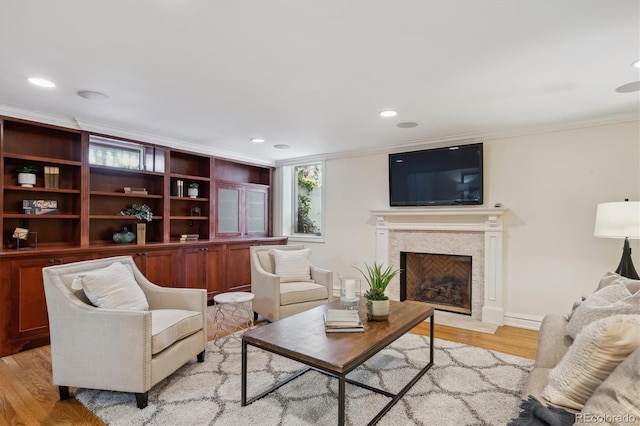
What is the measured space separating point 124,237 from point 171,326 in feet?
7.11

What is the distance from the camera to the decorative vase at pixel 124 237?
4062mm

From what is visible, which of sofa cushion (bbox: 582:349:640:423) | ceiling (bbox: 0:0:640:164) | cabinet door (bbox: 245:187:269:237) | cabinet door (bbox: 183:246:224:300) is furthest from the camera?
cabinet door (bbox: 245:187:269:237)

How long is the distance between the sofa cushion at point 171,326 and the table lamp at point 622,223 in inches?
133

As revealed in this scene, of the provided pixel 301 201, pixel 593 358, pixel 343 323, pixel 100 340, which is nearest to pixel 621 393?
pixel 593 358

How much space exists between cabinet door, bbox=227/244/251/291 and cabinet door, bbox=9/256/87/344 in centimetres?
208

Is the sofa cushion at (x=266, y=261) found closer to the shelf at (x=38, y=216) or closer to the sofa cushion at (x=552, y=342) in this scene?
the shelf at (x=38, y=216)

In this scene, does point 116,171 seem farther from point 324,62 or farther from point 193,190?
point 324,62

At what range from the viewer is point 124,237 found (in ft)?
13.4

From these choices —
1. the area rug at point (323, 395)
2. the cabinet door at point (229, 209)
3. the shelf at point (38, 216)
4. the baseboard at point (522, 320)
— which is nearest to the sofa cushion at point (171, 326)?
the area rug at point (323, 395)

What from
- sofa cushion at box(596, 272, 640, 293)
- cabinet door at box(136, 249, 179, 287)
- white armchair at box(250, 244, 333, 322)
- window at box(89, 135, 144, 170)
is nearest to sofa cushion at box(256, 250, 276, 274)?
white armchair at box(250, 244, 333, 322)

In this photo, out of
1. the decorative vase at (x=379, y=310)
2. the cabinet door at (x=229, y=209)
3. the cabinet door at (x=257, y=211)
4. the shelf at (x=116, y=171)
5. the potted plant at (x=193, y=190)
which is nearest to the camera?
the decorative vase at (x=379, y=310)

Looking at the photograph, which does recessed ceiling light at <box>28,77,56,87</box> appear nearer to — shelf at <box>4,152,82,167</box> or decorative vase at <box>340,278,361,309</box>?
shelf at <box>4,152,82,167</box>

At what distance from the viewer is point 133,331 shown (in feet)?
7.02

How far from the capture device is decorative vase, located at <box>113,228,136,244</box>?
13.3 ft
